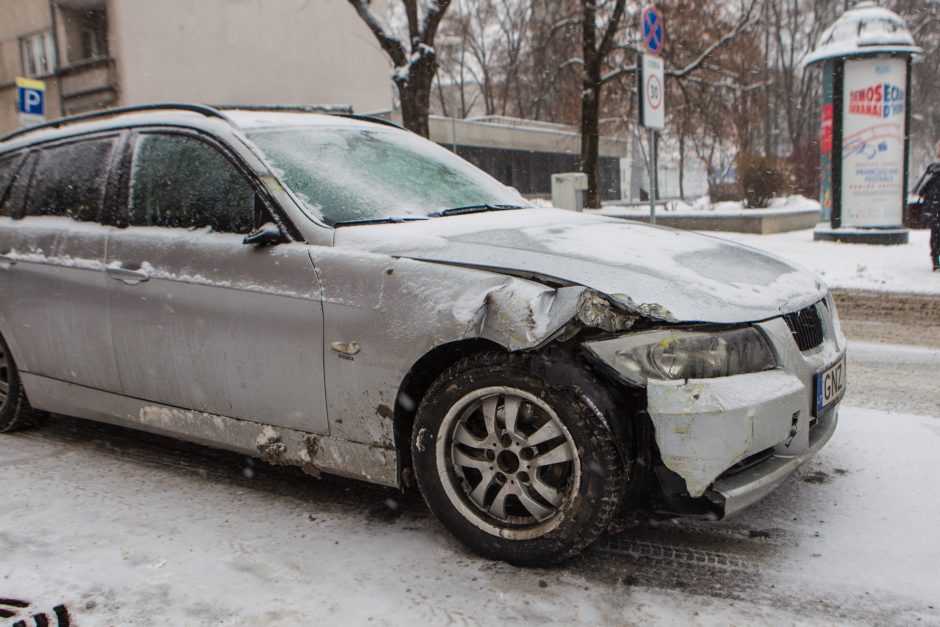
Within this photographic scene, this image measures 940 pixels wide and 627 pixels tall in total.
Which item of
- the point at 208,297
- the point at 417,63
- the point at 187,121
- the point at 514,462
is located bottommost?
the point at 514,462

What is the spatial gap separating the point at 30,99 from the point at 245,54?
1778 centimetres

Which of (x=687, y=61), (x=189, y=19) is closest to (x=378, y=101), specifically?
(x=189, y=19)

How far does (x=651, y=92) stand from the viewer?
10000 millimetres

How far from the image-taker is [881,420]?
14.3ft

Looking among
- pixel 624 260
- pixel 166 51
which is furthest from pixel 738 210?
pixel 166 51

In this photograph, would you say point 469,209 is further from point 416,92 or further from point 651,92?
point 416,92

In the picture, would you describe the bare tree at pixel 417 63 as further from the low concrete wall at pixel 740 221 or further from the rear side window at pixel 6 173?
the rear side window at pixel 6 173

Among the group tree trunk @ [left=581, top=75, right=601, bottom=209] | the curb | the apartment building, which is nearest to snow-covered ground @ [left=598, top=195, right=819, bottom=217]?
tree trunk @ [left=581, top=75, right=601, bottom=209]

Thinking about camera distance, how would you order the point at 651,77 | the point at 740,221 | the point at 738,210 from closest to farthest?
the point at 651,77, the point at 740,221, the point at 738,210

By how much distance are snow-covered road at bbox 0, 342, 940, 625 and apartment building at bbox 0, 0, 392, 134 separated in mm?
22714

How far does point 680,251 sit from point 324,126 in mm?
1794

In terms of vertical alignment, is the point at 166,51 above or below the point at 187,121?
above

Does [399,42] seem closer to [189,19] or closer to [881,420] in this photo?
[881,420]

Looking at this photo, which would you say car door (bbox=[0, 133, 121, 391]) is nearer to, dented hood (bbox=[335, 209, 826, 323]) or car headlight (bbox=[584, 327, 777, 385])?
dented hood (bbox=[335, 209, 826, 323])
